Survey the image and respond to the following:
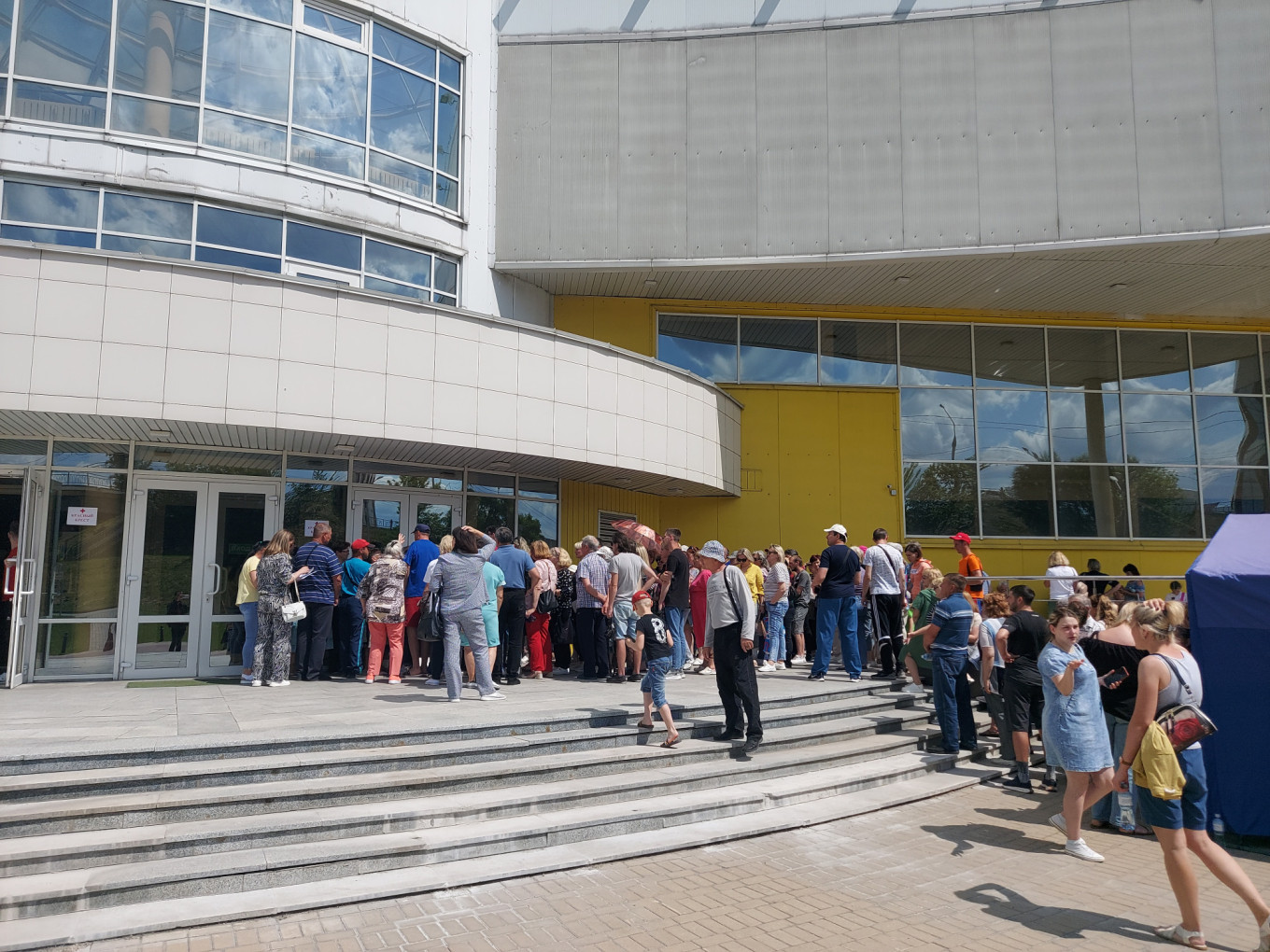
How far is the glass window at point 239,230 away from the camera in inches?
487

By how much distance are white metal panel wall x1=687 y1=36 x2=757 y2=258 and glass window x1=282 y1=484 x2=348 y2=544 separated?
8209 millimetres

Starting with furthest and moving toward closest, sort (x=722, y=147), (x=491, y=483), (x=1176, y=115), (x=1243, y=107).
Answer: (x=722, y=147) → (x=1176, y=115) → (x=1243, y=107) → (x=491, y=483)

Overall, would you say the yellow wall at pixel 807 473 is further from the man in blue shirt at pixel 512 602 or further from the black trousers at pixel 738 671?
the black trousers at pixel 738 671

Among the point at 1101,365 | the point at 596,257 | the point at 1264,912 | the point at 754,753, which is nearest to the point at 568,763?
the point at 754,753

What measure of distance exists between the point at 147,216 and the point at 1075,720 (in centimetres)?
1270

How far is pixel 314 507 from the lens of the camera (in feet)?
40.8

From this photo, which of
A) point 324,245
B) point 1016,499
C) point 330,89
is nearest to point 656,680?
point 324,245

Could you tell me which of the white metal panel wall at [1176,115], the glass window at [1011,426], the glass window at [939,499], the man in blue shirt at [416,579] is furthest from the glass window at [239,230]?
the white metal panel wall at [1176,115]

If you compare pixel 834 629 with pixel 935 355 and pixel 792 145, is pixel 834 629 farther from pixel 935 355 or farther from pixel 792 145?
pixel 935 355

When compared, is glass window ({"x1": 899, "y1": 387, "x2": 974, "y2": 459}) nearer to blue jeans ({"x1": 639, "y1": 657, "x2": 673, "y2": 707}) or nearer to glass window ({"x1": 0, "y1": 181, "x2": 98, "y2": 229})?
blue jeans ({"x1": 639, "y1": 657, "x2": 673, "y2": 707})

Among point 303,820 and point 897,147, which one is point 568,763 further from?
point 897,147

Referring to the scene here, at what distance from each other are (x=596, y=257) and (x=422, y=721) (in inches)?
433

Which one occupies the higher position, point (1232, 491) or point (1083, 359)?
point (1083, 359)

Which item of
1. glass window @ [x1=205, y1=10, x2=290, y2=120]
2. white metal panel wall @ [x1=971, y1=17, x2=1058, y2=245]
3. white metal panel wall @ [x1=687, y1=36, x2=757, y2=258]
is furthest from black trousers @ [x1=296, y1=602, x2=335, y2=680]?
white metal panel wall @ [x1=971, y1=17, x2=1058, y2=245]
